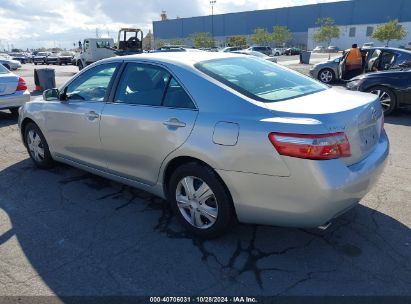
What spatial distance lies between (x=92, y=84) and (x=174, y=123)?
1589mm

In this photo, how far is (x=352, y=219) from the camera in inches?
138

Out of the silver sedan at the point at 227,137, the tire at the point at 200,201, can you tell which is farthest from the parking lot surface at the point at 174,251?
the silver sedan at the point at 227,137

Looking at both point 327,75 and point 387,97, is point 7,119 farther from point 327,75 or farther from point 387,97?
point 327,75

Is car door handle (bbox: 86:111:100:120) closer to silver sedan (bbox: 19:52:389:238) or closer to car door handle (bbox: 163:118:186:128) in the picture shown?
silver sedan (bbox: 19:52:389:238)

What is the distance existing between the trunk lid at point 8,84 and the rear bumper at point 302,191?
7197 millimetres

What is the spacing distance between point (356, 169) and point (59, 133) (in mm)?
3384

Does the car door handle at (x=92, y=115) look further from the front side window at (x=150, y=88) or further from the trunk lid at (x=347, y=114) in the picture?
the trunk lid at (x=347, y=114)

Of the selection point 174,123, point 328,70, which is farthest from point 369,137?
point 328,70

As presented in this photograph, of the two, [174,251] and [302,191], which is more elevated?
[302,191]

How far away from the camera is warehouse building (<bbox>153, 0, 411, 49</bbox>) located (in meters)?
68.6

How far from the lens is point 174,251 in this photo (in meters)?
3.07

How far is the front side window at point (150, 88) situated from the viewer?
10.5 ft

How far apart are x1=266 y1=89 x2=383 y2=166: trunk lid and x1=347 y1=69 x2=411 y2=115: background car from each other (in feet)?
17.5

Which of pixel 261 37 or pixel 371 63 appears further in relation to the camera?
pixel 261 37
